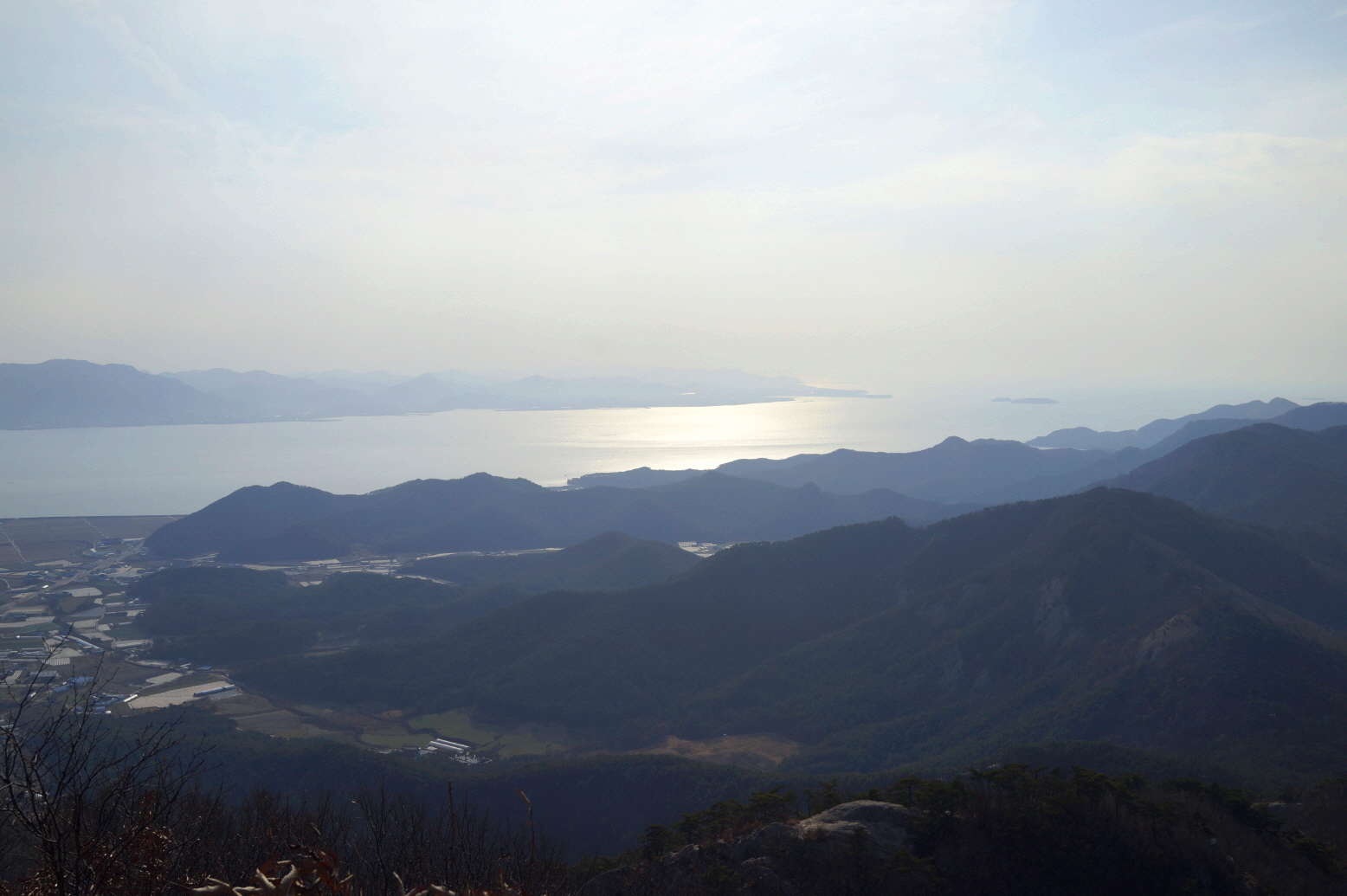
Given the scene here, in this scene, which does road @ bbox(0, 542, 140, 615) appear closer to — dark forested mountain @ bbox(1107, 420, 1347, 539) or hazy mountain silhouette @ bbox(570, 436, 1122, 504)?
hazy mountain silhouette @ bbox(570, 436, 1122, 504)

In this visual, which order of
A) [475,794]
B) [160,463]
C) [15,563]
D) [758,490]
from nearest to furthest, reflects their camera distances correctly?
[475,794] → [15,563] → [758,490] → [160,463]

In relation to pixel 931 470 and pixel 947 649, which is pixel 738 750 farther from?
pixel 931 470

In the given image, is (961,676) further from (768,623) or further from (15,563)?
(15,563)

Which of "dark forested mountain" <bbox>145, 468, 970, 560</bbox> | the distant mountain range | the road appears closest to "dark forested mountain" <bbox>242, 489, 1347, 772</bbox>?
the road

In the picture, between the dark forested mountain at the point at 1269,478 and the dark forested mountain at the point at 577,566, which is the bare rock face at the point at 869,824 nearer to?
the dark forested mountain at the point at 577,566

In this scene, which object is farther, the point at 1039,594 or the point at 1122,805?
the point at 1039,594

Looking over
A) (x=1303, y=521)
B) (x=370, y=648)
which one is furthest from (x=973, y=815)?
(x=1303, y=521)

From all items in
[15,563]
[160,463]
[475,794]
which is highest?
[160,463]
